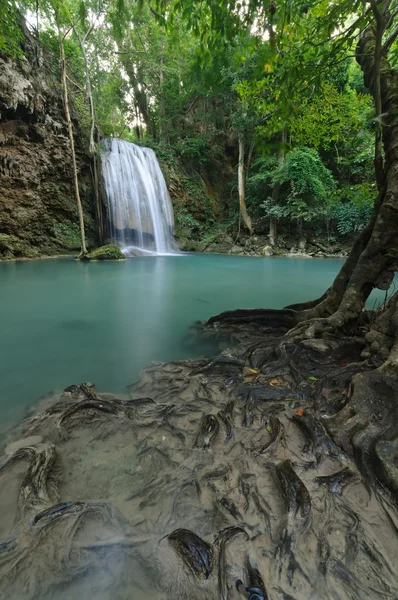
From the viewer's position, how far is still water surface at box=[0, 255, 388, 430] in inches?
114

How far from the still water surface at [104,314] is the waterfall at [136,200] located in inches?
228

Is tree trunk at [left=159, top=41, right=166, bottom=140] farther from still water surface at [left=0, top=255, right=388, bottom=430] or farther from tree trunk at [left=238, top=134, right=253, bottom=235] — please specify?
still water surface at [left=0, top=255, right=388, bottom=430]

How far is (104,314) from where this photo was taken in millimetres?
5059

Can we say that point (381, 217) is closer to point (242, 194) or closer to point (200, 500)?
point (200, 500)

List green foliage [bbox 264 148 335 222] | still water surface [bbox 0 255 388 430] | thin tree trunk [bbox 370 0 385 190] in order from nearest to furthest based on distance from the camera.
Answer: thin tree trunk [bbox 370 0 385 190]
still water surface [bbox 0 255 388 430]
green foliage [bbox 264 148 335 222]

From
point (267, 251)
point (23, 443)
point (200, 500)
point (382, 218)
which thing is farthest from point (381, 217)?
point (267, 251)

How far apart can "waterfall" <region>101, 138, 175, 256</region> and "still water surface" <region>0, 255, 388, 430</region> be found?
19.0 feet

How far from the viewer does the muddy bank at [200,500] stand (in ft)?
3.40

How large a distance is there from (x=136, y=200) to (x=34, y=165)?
502 cm

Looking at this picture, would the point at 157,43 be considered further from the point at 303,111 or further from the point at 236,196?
the point at 303,111

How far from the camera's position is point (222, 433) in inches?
72.5

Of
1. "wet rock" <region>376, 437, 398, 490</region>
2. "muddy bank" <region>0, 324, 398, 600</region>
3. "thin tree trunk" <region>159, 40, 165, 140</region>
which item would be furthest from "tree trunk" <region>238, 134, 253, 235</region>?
"wet rock" <region>376, 437, 398, 490</region>

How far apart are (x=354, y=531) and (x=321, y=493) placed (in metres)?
0.19

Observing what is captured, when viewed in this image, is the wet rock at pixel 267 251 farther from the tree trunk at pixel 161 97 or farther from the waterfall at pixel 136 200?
the tree trunk at pixel 161 97
